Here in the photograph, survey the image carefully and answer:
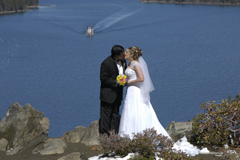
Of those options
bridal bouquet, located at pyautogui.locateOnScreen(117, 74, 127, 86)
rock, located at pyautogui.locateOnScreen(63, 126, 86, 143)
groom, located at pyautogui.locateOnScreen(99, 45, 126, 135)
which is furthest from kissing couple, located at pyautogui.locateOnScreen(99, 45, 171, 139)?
rock, located at pyautogui.locateOnScreen(63, 126, 86, 143)

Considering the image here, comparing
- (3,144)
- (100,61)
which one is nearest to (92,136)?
(3,144)

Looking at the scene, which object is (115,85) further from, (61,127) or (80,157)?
(61,127)

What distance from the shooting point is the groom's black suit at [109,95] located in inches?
347

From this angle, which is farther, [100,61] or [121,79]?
[100,61]

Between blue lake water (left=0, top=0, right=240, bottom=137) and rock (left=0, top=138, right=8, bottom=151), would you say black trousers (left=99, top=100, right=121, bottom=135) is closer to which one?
rock (left=0, top=138, right=8, bottom=151)

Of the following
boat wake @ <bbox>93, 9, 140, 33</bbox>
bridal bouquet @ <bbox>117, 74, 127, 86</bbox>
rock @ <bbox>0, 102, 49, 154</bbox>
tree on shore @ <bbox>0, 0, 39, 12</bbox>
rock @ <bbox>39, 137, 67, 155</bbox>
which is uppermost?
tree on shore @ <bbox>0, 0, 39, 12</bbox>

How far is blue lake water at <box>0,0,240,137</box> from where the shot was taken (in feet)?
163

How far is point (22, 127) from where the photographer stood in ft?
35.9

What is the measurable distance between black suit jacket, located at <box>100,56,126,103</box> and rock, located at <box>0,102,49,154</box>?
2747mm

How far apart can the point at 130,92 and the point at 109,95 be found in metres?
0.54

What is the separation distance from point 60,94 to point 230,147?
1706 inches

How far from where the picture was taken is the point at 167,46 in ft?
214

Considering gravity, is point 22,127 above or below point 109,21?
below

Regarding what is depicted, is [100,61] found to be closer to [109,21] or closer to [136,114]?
[109,21]
